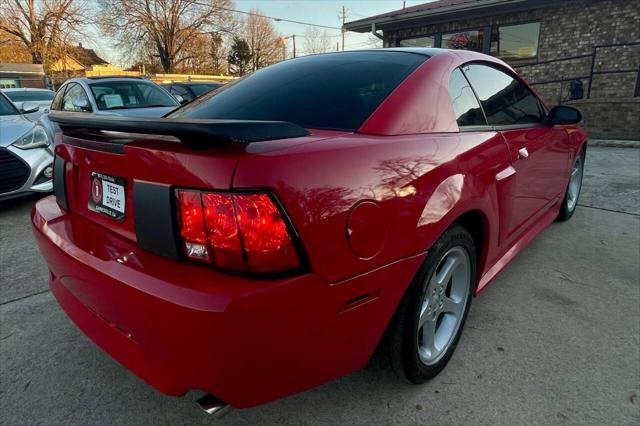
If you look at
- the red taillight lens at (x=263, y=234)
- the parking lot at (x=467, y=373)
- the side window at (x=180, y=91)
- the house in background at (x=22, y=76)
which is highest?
the house in background at (x=22, y=76)

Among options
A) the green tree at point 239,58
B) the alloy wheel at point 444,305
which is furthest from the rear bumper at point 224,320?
the green tree at point 239,58

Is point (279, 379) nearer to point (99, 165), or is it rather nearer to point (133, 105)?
point (99, 165)

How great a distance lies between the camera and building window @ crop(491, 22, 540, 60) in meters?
12.0

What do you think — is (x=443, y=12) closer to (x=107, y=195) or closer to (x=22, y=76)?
(x=107, y=195)

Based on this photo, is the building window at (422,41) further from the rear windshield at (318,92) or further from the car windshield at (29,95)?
the rear windshield at (318,92)

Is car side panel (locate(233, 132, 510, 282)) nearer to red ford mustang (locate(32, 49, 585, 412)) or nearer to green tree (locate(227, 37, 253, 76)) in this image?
red ford mustang (locate(32, 49, 585, 412))

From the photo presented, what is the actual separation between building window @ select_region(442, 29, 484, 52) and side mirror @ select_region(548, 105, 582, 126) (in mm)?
10928

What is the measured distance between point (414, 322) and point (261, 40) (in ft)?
162

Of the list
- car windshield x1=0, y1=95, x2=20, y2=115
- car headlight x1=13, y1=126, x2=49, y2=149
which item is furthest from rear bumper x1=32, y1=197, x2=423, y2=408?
car windshield x1=0, y1=95, x2=20, y2=115

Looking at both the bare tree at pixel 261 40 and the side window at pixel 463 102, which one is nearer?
the side window at pixel 463 102

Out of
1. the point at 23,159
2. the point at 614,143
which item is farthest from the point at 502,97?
the point at 614,143

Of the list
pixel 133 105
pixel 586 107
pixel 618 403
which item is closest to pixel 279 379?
pixel 618 403

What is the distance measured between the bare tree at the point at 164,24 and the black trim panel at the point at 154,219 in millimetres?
37294

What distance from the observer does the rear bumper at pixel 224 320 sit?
46.2 inches
